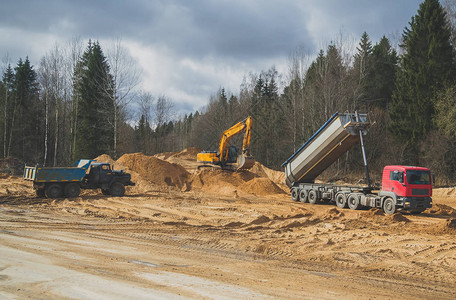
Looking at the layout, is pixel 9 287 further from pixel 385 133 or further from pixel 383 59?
pixel 383 59

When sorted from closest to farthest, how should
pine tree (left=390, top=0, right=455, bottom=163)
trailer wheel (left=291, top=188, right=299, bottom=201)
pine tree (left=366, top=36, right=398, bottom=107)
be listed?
1. trailer wheel (left=291, top=188, right=299, bottom=201)
2. pine tree (left=390, top=0, right=455, bottom=163)
3. pine tree (left=366, top=36, right=398, bottom=107)

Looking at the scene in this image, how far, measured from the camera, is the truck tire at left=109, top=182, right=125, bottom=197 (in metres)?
21.5

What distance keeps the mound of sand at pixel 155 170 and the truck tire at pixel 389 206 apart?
1468 cm

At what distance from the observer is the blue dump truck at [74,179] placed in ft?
65.1

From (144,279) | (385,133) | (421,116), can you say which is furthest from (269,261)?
(385,133)

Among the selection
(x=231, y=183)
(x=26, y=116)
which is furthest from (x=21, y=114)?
(x=231, y=183)

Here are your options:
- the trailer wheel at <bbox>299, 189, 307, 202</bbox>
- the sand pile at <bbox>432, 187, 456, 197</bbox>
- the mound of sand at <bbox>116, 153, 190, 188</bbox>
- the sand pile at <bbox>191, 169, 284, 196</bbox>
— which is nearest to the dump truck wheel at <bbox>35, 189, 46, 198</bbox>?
the mound of sand at <bbox>116, 153, 190, 188</bbox>

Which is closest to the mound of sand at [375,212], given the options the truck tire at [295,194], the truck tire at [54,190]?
the truck tire at [295,194]

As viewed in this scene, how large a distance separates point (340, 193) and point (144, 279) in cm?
1391

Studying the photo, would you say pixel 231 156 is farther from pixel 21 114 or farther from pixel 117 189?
pixel 21 114

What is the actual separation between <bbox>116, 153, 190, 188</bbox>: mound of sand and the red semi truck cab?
15.0 m

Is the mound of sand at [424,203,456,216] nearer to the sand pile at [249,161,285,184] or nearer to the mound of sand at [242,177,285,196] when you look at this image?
→ the mound of sand at [242,177,285,196]

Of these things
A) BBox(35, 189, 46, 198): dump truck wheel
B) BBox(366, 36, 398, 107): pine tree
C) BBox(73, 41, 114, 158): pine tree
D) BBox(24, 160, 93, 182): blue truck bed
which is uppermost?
BBox(366, 36, 398, 107): pine tree

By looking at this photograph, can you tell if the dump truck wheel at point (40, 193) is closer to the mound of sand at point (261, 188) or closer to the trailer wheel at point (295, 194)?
the mound of sand at point (261, 188)
